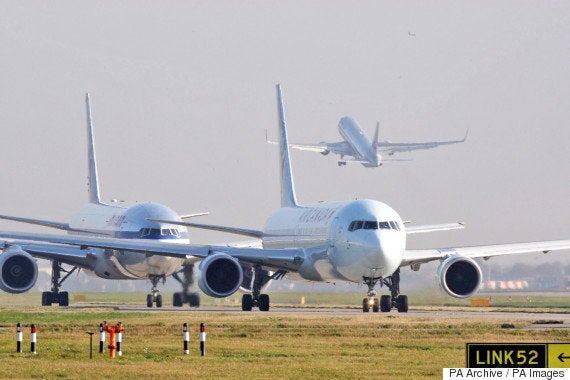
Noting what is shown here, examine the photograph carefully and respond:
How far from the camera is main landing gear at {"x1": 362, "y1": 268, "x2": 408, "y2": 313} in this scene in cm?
5797

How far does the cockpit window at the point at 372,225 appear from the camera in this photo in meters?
57.0

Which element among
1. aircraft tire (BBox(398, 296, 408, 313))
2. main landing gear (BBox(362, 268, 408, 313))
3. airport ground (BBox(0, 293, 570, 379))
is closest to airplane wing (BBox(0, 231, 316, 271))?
main landing gear (BBox(362, 268, 408, 313))

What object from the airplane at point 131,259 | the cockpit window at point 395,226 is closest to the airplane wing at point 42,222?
the airplane at point 131,259

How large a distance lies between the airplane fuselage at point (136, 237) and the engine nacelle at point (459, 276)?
15725mm

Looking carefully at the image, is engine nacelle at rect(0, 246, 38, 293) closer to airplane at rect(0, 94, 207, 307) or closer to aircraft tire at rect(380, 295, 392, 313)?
airplane at rect(0, 94, 207, 307)

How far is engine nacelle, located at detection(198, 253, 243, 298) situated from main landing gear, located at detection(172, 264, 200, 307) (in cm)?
1229

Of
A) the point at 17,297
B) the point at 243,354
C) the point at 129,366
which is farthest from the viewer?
the point at 17,297

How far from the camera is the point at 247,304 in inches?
2394

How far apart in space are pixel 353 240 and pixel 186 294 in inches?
640

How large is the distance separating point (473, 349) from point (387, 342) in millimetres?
11081

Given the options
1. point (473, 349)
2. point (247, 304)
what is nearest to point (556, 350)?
point (473, 349)

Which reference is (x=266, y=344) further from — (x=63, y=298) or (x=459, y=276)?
(x=63, y=298)

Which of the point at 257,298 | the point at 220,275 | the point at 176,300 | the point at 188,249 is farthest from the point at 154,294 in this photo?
the point at 220,275

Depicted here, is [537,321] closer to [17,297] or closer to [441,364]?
[441,364]
